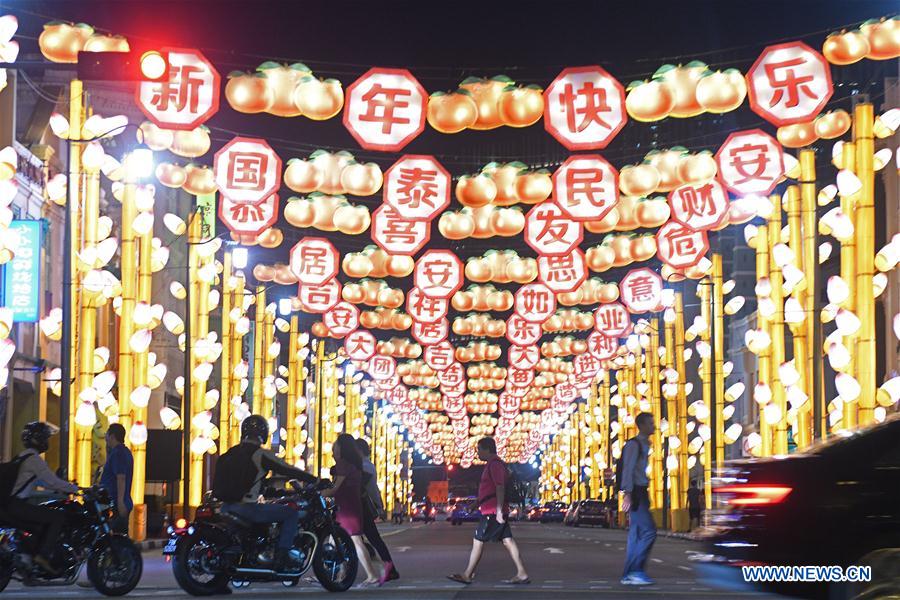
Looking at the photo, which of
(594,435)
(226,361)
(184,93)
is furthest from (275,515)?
(594,435)

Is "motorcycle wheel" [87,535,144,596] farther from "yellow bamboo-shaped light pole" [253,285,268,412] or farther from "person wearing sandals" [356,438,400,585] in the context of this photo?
"yellow bamboo-shaped light pole" [253,285,268,412]

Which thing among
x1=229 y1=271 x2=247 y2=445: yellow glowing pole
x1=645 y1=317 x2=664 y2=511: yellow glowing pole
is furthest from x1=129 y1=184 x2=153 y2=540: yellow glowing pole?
x1=645 y1=317 x2=664 y2=511: yellow glowing pole

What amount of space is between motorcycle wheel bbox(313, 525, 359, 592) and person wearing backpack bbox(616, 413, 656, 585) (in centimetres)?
324

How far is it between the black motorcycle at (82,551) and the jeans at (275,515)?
1.33 metres

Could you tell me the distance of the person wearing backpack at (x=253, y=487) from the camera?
619 inches

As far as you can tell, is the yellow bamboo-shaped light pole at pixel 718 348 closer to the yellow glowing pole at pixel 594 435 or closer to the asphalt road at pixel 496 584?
the asphalt road at pixel 496 584

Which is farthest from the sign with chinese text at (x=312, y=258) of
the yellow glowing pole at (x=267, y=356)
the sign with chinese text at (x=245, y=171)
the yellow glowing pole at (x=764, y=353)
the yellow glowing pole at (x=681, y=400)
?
the yellow glowing pole at (x=681, y=400)

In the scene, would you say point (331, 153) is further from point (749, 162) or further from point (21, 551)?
point (21, 551)

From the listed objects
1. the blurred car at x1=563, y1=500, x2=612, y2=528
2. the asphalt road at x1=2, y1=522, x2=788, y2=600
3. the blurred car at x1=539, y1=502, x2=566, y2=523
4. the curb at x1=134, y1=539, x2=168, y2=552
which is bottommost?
the blurred car at x1=539, y1=502, x2=566, y2=523

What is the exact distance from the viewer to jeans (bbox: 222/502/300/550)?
15.7 meters

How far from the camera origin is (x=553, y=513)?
90.9 m

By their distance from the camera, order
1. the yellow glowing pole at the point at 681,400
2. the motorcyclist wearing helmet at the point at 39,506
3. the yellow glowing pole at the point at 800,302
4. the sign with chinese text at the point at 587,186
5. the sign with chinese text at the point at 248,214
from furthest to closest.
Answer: the yellow glowing pole at the point at 681,400, the yellow glowing pole at the point at 800,302, the sign with chinese text at the point at 248,214, the sign with chinese text at the point at 587,186, the motorcyclist wearing helmet at the point at 39,506

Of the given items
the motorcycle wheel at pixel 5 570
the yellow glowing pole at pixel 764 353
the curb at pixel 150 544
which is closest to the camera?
the motorcycle wheel at pixel 5 570

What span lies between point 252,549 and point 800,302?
22.0 m
